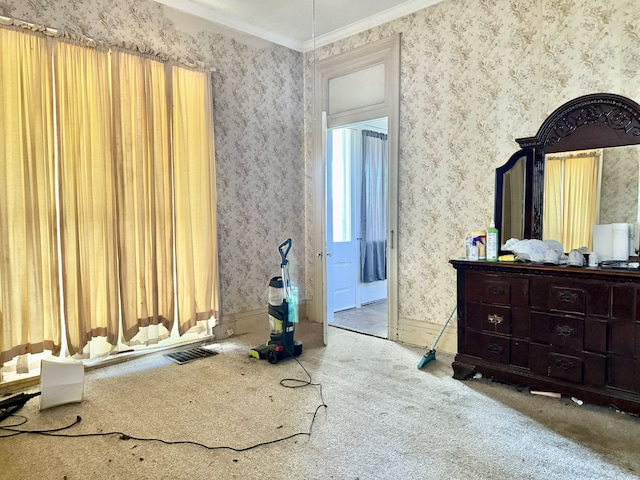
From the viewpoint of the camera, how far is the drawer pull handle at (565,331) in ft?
8.95

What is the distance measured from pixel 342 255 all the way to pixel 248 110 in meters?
2.24

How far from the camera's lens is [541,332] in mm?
2857

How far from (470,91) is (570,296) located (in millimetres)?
1908

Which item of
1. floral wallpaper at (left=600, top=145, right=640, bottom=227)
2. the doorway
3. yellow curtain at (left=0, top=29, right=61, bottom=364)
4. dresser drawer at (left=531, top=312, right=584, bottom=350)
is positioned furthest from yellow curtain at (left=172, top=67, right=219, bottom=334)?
floral wallpaper at (left=600, top=145, right=640, bottom=227)

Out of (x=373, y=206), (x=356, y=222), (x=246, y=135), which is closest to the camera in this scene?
(x=246, y=135)

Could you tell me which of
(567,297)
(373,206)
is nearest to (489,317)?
(567,297)

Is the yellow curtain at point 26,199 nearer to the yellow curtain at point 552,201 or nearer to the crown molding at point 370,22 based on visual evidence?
the crown molding at point 370,22

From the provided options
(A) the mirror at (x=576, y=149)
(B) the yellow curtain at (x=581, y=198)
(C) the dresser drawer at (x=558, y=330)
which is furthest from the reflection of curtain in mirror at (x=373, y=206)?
(C) the dresser drawer at (x=558, y=330)

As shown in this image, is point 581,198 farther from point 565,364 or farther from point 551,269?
point 565,364

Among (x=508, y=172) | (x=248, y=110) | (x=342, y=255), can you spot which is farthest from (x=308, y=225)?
(x=508, y=172)

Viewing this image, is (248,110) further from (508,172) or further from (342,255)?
(508,172)

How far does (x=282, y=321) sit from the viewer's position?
370 cm

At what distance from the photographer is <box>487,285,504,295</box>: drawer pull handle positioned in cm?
304

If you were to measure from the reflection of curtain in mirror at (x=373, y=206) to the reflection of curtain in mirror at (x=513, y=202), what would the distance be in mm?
2634
